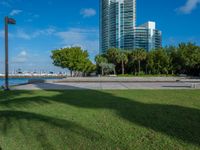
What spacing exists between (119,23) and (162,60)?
44.3 meters

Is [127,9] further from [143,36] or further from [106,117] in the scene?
[106,117]

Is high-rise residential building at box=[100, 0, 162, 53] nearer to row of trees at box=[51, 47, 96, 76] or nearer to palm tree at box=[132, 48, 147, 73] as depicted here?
Result: palm tree at box=[132, 48, 147, 73]

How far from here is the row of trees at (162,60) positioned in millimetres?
46759

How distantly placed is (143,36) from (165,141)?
83527mm

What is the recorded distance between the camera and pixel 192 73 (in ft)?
169

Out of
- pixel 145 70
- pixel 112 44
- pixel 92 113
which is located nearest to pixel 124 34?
pixel 112 44

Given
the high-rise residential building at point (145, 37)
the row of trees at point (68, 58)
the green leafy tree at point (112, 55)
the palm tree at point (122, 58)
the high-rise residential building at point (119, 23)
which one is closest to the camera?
the row of trees at point (68, 58)

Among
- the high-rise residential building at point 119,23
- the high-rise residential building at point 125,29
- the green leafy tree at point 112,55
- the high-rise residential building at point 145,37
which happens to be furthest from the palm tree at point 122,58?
the high-rise residential building at point 119,23

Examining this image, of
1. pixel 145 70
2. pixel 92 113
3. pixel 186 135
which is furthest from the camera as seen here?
pixel 145 70

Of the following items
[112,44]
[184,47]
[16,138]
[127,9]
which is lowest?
[16,138]

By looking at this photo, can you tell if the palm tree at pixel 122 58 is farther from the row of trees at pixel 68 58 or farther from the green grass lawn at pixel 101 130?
the green grass lawn at pixel 101 130

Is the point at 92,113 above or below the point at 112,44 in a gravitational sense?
below

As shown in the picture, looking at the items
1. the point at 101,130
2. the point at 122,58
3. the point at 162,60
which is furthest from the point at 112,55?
the point at 101,130

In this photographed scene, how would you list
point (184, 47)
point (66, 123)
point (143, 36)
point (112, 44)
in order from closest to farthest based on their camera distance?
point (66, 123) → point (184, 47) → point (143, 36) → point (112, 44)
